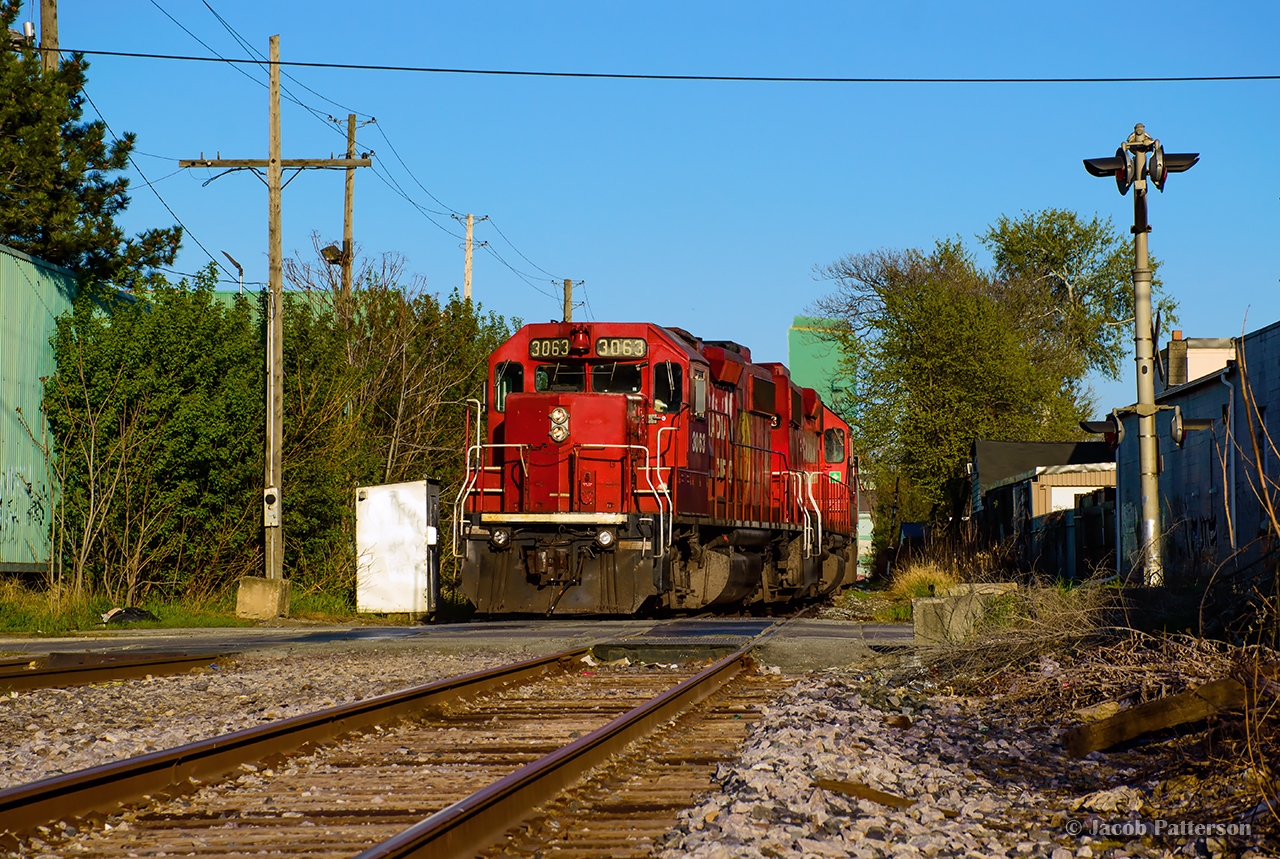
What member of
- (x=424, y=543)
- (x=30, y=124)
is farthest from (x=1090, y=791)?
(x=30, y=124)

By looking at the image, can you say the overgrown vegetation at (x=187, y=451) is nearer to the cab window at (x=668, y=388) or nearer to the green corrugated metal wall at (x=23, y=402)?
the green corrugated metal wall at (x=23, y=402)

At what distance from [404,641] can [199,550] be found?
7.91 metres

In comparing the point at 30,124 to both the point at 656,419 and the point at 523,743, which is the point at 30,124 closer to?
the point at 656,419

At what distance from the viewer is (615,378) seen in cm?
1558

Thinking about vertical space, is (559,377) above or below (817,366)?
below

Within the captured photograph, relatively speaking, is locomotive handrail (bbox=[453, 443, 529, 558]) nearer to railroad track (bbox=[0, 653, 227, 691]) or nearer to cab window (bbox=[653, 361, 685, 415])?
cab window (bbox=[653, 361, 685, 415])

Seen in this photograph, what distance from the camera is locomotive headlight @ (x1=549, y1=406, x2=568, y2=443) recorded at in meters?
15.2

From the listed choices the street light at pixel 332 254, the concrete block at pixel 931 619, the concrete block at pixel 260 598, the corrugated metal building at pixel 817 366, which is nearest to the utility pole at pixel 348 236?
the street light at pixel 332 254

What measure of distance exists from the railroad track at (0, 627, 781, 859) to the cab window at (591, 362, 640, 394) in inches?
307

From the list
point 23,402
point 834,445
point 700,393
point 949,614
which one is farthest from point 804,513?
point 23,402

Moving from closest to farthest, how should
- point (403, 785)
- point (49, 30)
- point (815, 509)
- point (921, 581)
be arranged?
point (403, 785) → point (815, 509) → point (49, 30) → point (921, 581)

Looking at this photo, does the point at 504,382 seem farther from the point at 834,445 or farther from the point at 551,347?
the point at 834,445

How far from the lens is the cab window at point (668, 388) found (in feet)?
50.3

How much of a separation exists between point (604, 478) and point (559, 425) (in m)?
0.86
